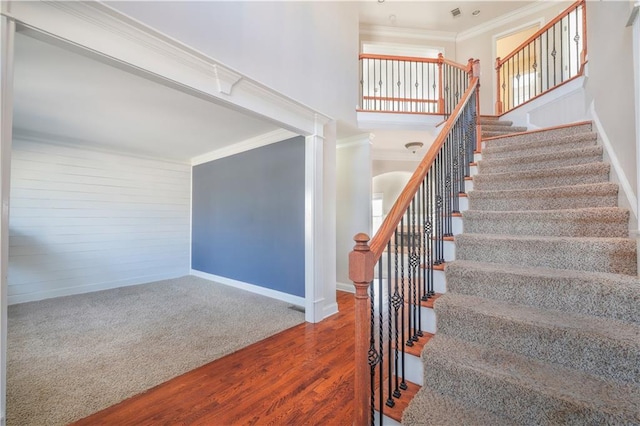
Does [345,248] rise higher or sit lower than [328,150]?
lower

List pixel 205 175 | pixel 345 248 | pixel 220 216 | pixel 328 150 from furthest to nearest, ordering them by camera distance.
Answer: pixel 205 175
pixel 220 216
pixel 345 248
pixel 328 150

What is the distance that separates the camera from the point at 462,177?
2.57 m

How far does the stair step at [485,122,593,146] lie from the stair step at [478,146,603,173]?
1.37 feet

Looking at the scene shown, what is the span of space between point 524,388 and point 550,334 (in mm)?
315

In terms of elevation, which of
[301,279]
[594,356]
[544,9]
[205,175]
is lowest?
[301,279]

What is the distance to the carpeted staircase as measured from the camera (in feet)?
3.67

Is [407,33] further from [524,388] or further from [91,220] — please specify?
[91,220]

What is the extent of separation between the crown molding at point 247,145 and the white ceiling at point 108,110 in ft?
0.35

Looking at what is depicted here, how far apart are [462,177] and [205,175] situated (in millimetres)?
4678

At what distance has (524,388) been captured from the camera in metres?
1.12

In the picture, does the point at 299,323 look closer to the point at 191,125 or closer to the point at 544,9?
the point at 191,125

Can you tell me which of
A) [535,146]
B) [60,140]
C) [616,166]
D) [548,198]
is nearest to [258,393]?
[548,198]

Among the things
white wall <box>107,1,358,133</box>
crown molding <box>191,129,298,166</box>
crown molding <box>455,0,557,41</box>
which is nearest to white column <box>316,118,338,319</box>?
white wall <box>107,1,358,133</box>

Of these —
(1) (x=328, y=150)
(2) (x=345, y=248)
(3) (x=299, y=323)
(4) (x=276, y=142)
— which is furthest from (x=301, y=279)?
(4) (x=276, y=142)
